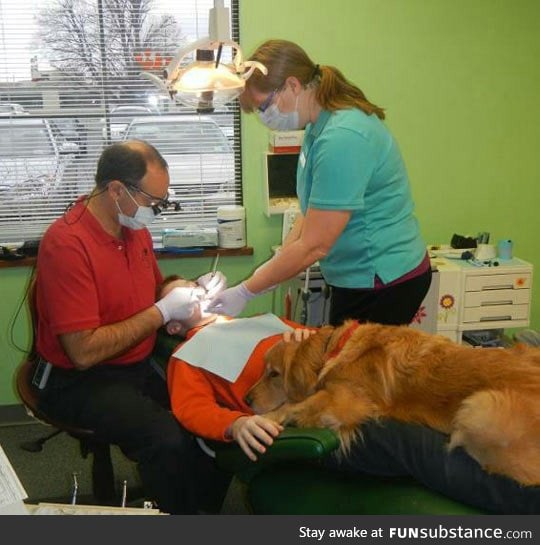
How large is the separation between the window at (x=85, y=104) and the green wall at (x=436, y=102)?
8.9 inches

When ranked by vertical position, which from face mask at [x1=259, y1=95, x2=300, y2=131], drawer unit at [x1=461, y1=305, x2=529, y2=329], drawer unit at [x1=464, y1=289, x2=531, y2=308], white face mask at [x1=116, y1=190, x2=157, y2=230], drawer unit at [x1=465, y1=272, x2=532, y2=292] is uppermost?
face mask at [x1=259, y1=95, x2=300, y2=131]

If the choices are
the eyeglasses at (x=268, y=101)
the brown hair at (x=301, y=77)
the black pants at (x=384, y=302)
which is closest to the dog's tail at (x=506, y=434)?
the black pants at (x=384, y=302)

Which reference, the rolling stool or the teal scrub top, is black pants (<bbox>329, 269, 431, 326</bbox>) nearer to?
the teal scrub top

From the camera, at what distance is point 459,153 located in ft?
10.5

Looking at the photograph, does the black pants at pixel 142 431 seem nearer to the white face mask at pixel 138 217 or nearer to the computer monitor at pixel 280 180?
the white face mask at pixel 138 217

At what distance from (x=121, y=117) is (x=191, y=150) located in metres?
0.36

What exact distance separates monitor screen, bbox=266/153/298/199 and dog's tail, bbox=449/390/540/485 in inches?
72.7

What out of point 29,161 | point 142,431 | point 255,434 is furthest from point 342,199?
point 29,161

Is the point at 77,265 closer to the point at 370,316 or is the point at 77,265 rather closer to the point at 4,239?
the point at 370,316

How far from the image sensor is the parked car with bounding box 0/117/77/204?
2.90 m

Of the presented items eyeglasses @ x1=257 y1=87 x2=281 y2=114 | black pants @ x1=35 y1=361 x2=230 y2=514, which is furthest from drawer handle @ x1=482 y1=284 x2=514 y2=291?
black pants @ x1=35 y1=361 x2=230 y2=514

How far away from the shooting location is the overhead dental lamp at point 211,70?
5.09 ft
